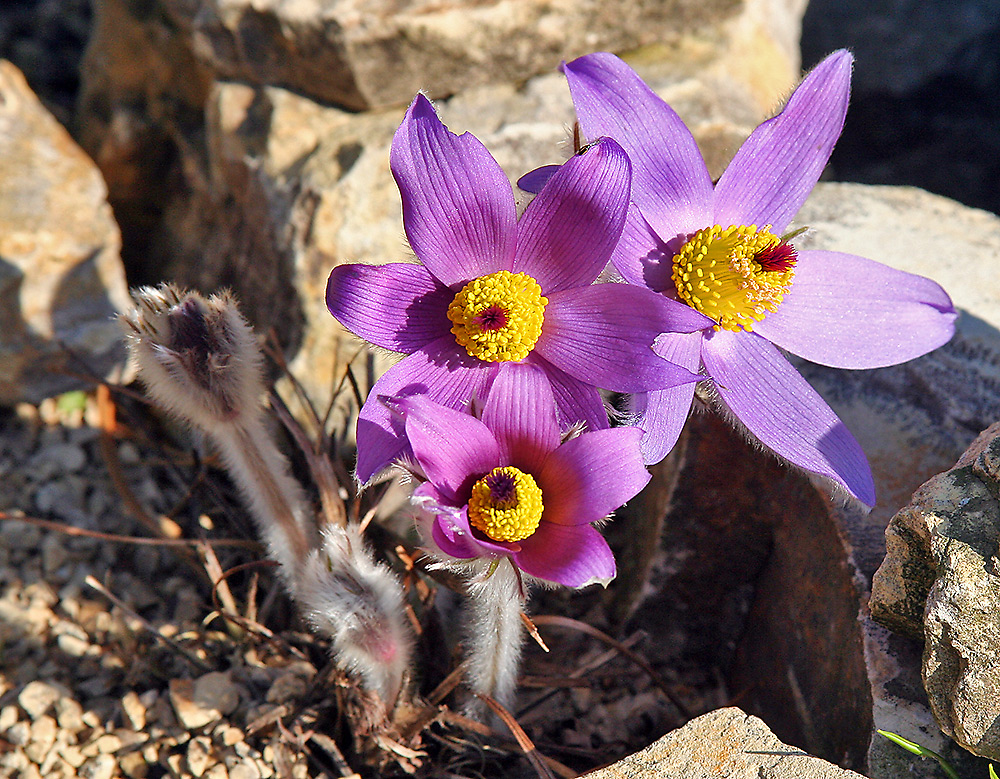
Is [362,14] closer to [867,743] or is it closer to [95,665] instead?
[95,665]

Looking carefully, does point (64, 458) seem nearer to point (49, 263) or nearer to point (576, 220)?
point (49, 263)

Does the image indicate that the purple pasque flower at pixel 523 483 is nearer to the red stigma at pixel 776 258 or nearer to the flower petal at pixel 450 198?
the flower petal at pixel 450 198

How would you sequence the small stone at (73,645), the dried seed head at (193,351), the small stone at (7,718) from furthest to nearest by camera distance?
the small stone at (73,645) < the small stone at (7,718) < the dried seed head at (193,351)

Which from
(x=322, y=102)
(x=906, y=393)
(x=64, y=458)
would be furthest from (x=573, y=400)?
(x=64, y=458)

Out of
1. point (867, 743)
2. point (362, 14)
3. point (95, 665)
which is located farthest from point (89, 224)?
point (867, 743)

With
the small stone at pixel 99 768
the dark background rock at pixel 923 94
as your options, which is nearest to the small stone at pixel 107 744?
the small stone at pixel 99 768

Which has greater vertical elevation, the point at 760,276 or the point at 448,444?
the point at 760,276
